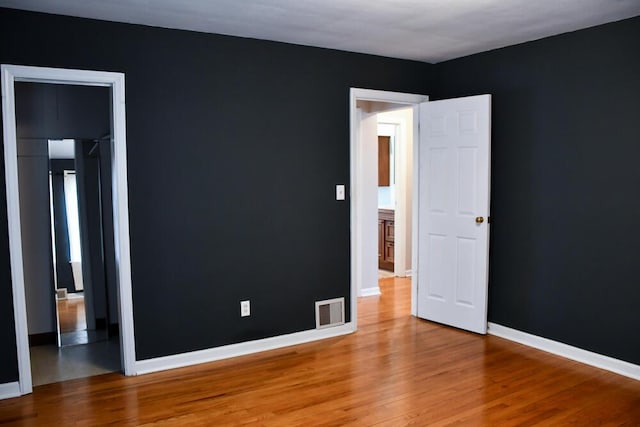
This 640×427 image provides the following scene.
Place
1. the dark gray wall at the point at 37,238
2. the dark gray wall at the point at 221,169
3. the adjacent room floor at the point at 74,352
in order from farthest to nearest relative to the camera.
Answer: the dark gray wall at the point at 37,238 → the adjacent room floor at the point at 74,352 → the dark gray wall at the point at 221,169

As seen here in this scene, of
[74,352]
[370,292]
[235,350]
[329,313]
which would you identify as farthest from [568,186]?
[74,352]

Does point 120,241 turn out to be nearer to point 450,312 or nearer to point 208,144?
point 208,144

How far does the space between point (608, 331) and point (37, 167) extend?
15.2 feet

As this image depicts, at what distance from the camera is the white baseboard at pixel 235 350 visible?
3.65 meters

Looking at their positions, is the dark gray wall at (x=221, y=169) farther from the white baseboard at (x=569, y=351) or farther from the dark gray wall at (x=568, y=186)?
the white baseboard at (x=569, y=351)

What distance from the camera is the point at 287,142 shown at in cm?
411

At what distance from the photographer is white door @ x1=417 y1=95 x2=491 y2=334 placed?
4.30 meters

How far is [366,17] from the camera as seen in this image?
3.34m

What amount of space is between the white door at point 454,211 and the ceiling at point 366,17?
708mm

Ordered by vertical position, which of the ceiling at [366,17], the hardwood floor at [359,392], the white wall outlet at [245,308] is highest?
the ceiling at [366,17]

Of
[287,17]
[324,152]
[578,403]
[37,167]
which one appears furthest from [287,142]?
[578,403]

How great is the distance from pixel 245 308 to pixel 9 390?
64.2 inches

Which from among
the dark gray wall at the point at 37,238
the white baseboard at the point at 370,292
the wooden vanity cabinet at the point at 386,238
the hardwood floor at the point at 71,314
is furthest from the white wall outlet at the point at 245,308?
the wooden vanity cabinet at the point at 386,238

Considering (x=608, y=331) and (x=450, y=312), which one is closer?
(x=608, y=331)
